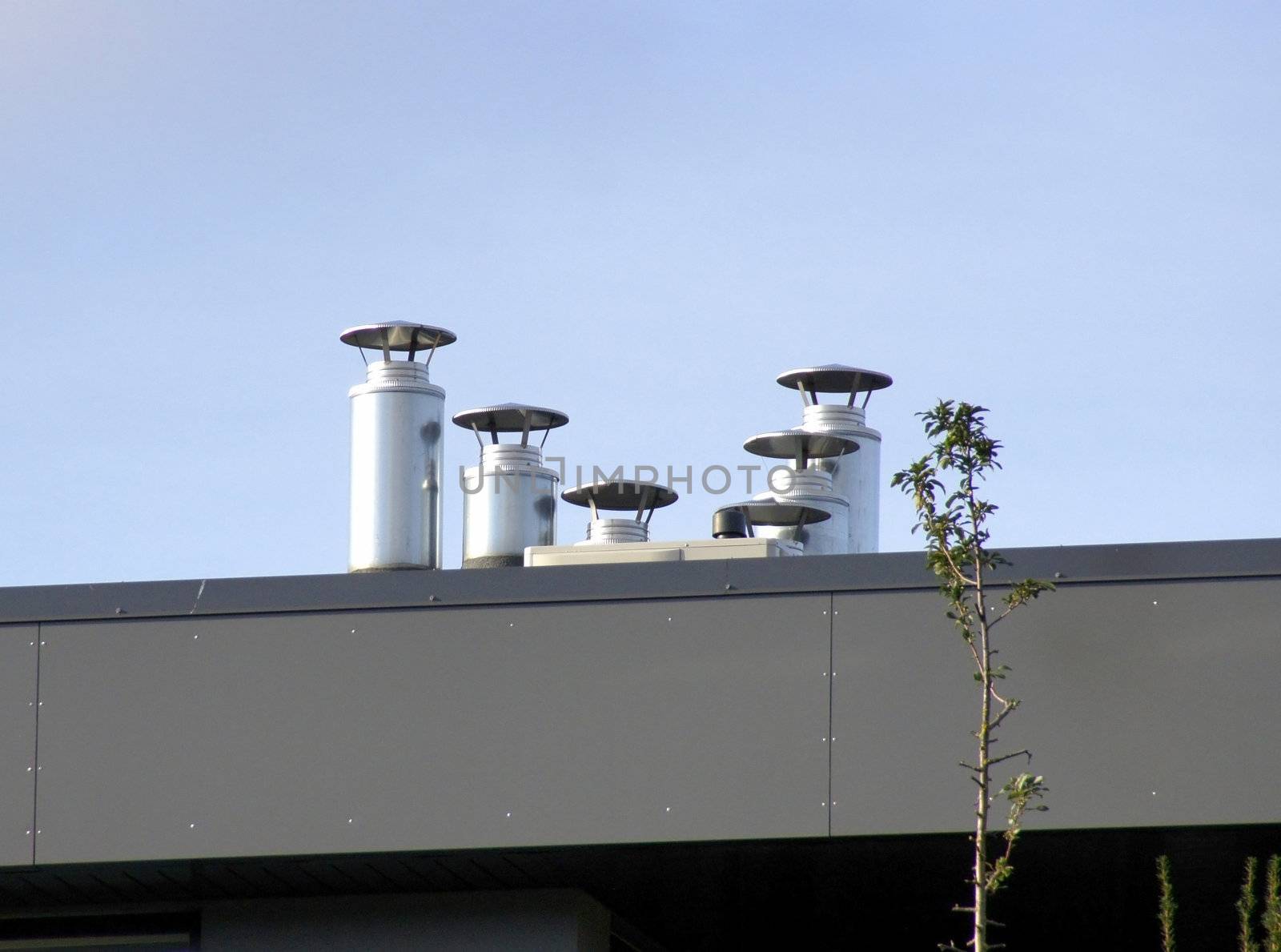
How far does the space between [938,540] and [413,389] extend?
355 centimetres

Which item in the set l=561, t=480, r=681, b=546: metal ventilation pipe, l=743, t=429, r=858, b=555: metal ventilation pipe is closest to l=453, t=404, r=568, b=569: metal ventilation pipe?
l=561, t=480, r=681, b=546: metal ventilation pipe

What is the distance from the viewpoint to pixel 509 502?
827 centimetres

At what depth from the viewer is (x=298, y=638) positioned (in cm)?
626

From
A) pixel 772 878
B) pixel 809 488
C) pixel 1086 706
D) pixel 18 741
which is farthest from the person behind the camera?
pixel 809 488

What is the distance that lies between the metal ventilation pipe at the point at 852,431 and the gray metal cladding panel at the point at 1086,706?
2.76 meters

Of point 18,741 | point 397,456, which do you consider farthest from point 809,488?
point 18,741

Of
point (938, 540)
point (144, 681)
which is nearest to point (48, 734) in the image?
point (144, 681)

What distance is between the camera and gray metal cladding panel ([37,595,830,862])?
5.97 m

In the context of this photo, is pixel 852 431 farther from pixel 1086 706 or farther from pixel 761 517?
pixel 1086 706

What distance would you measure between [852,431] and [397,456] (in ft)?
7.65

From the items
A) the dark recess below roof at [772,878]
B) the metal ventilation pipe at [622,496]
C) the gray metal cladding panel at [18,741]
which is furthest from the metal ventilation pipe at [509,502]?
the gray metal cladding panel at [18,741]

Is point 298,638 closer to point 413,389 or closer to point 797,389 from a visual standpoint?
point 413,389

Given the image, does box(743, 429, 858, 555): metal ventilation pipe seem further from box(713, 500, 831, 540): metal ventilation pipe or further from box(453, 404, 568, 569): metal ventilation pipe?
box(453, 404, 568, 569): metal ventilation pipe

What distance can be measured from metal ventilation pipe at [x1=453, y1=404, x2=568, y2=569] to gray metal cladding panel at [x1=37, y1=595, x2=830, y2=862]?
2.01m
